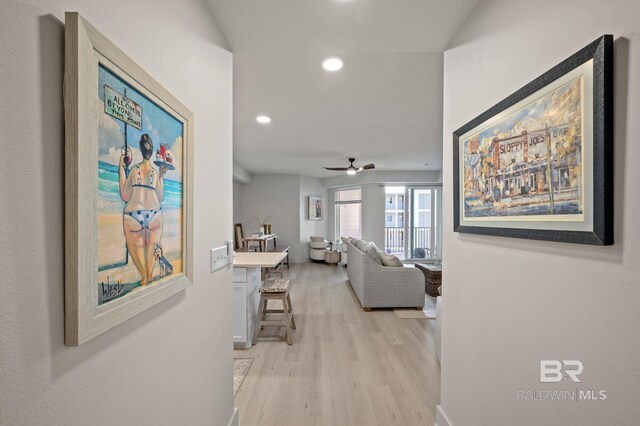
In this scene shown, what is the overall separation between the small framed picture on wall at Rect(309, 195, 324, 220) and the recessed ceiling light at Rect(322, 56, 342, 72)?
A: 19.8ft

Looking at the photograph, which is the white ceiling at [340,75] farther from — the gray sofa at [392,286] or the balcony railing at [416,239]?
the balcony railing at [416,239]

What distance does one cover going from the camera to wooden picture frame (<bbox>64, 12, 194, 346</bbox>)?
56 centimetres

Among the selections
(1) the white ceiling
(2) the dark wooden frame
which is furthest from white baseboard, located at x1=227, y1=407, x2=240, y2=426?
(1) the white ceiling

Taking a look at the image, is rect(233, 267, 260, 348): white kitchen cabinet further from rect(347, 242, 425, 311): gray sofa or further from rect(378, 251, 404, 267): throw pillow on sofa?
rect(378, 251, 404, 267): throw pillow on sofa

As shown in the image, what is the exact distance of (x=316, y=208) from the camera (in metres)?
8.49

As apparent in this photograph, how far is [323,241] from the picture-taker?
26.1 feet

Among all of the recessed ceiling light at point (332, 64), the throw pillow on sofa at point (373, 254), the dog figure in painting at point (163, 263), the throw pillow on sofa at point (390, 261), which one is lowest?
the throw pillow on sofa at point (390, 261)

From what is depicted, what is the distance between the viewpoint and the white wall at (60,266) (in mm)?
479

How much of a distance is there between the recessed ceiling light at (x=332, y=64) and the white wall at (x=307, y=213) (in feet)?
19.1

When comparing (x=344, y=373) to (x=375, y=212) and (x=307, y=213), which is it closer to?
(x=375, y=212)

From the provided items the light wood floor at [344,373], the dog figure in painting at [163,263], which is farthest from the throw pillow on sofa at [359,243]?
the dog figure in painting at [163,263]

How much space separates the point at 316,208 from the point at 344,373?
20.5 feet

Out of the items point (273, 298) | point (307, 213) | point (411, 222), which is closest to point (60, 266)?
point (273, 298)

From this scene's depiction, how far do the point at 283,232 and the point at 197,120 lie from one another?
6.93m
